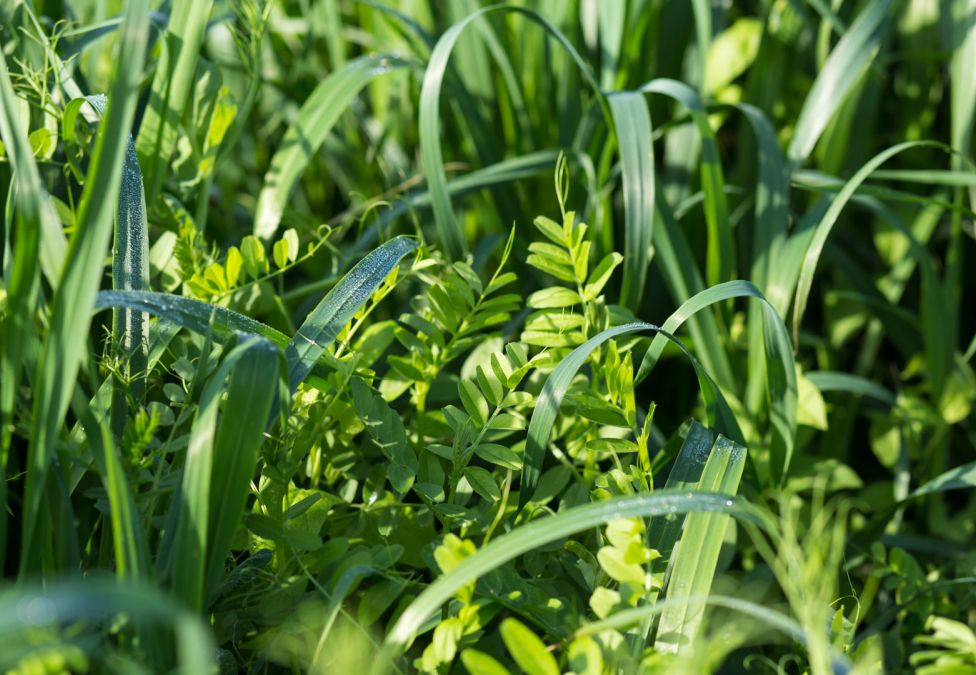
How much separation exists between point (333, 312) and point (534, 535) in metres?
0.28

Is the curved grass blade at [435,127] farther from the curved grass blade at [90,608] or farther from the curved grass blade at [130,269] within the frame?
the curved grass blade at [90,608]

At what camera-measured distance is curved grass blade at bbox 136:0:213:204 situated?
1038mm

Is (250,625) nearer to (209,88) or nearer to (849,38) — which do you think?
(209,88)

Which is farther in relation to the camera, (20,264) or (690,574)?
(690,574)

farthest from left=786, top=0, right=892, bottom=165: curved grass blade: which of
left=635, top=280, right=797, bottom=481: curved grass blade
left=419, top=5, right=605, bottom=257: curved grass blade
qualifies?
left=419, top=5, right=605, bottom=257: curved grass blade

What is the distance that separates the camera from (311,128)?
3.95 ft

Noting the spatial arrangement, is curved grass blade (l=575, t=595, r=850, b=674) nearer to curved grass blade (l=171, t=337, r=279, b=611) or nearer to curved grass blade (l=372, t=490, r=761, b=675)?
curved grass blade (l=372, t=490, r=761, b=675)

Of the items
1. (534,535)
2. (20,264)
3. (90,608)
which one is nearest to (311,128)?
(20,264)

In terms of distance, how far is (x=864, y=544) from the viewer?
116 cm

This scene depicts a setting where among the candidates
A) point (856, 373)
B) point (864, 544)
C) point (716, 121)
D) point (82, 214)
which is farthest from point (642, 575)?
point (716, 121)

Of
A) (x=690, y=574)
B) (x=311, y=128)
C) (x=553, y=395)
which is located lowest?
(x=690, y=574)

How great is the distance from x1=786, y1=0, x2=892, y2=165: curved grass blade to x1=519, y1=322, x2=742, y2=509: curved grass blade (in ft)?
1.67

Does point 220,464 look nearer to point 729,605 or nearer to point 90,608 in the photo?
point 90,608

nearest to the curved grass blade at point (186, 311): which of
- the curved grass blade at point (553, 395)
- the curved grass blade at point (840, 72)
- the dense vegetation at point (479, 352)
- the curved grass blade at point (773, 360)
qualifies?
the dense vegetation at point (479, 352)
